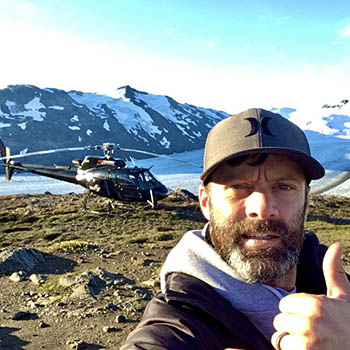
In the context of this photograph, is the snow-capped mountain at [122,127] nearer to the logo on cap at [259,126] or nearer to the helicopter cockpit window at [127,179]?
the helicopter cockpit window at [127,179]

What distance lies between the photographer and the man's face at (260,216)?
1863 millimetres

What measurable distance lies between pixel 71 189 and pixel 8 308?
3830cm

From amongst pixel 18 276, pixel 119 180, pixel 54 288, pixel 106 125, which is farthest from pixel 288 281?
pixel 106 125

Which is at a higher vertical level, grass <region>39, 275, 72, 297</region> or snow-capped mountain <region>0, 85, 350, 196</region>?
snow-capped mountain <region>0, 85, 350, 196</region>

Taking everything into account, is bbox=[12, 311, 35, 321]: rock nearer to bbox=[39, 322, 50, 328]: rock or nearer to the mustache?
bbox=[39, 322, 50, 328]: rock

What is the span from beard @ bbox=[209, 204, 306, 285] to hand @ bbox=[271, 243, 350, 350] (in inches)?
27.2

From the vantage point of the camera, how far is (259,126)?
6.67 feet

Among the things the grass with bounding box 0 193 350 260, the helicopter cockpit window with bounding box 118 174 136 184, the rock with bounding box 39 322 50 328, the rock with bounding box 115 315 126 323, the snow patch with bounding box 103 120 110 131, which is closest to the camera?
the rock with bounding box 39 322 50 328

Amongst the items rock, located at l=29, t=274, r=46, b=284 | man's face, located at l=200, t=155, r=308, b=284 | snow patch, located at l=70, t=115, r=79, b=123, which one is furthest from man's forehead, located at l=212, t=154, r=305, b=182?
snow patch, located at l=70, t=115, r=79, b=123

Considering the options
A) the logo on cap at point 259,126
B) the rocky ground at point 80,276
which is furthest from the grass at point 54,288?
the logo on cap at point 259,126

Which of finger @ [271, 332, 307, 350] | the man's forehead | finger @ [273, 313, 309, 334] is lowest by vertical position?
finger @ [271, 332, 307, 350]

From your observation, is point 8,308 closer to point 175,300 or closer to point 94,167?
point 175,300

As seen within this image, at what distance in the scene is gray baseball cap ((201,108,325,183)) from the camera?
77.4 inches

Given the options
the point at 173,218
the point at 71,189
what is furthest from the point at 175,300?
the point at 71,189
